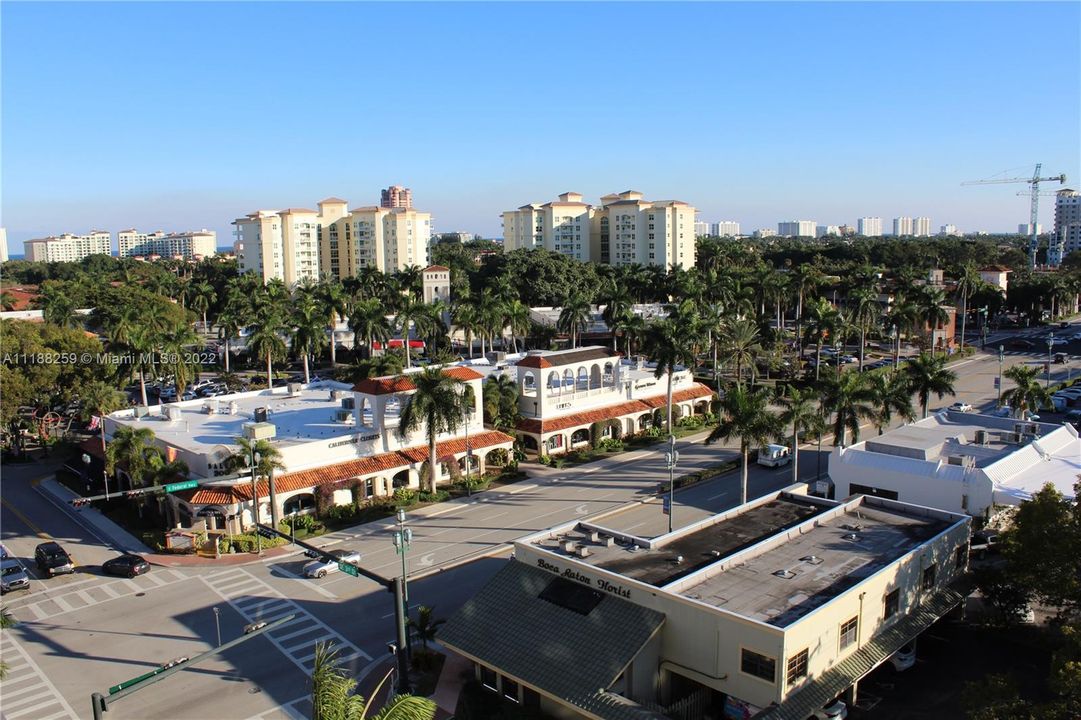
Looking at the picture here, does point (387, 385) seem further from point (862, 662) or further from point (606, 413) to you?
point (862, 662)

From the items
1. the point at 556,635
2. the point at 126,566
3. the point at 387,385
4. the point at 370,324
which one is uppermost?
the point at 370,324

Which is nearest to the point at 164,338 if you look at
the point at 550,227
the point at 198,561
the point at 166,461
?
the point at 166,461

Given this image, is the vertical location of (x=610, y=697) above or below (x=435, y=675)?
above

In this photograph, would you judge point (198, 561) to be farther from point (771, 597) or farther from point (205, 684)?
point (771, 597)

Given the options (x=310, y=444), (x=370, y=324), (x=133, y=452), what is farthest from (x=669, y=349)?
(x=370, y=324)

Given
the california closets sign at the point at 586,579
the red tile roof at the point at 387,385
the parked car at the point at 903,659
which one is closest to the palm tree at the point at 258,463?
the red tile roof at the point at 387,385

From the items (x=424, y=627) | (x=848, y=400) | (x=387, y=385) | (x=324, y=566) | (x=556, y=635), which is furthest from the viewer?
(x=387, y=385)

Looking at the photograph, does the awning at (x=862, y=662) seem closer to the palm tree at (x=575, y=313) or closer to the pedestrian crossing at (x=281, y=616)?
the pedestrian crossing at (x=281, y=616)
